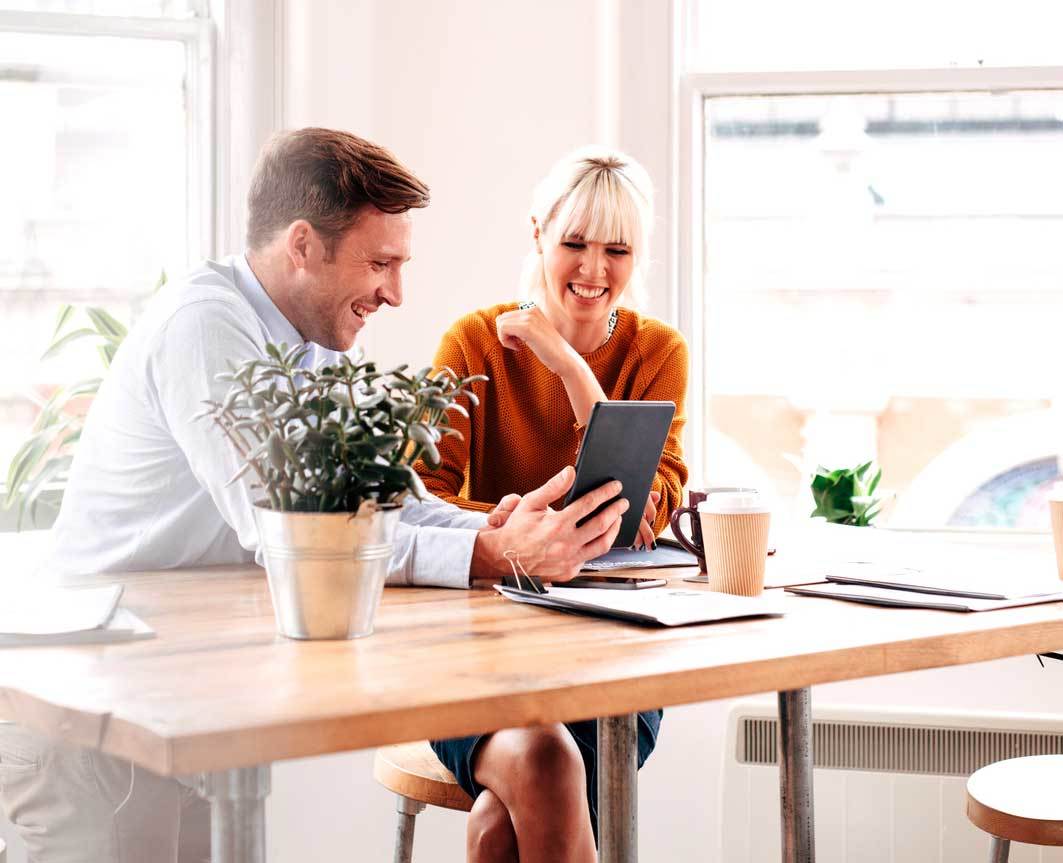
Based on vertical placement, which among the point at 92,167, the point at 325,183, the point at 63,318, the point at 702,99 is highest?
the point at 702,99

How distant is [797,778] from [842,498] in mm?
1202

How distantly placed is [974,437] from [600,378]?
3.88 ft

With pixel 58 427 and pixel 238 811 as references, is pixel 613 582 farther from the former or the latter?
pixel 58 427

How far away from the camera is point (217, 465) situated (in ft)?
5.22

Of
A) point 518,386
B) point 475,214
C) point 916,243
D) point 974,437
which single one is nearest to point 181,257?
point 475,214

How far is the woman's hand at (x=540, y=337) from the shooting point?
7.68ft

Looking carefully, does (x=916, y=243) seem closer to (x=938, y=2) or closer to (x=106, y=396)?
(x=938, y=2)

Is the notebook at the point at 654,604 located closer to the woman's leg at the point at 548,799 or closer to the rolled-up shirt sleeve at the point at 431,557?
the rolled-up shirt sleeve at the point at 431,557

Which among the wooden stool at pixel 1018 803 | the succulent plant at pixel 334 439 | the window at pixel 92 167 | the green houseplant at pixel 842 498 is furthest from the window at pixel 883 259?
the succulent plant at pixel 334 439

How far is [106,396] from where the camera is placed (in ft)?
6.25

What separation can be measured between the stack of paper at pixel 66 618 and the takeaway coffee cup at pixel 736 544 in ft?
2.19

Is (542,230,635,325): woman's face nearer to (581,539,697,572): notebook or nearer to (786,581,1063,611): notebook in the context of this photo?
(581,539,697,572): notebook

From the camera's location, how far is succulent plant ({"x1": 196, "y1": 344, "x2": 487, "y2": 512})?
1215mm

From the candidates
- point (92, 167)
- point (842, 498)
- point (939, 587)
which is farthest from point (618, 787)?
point (92, 167)
